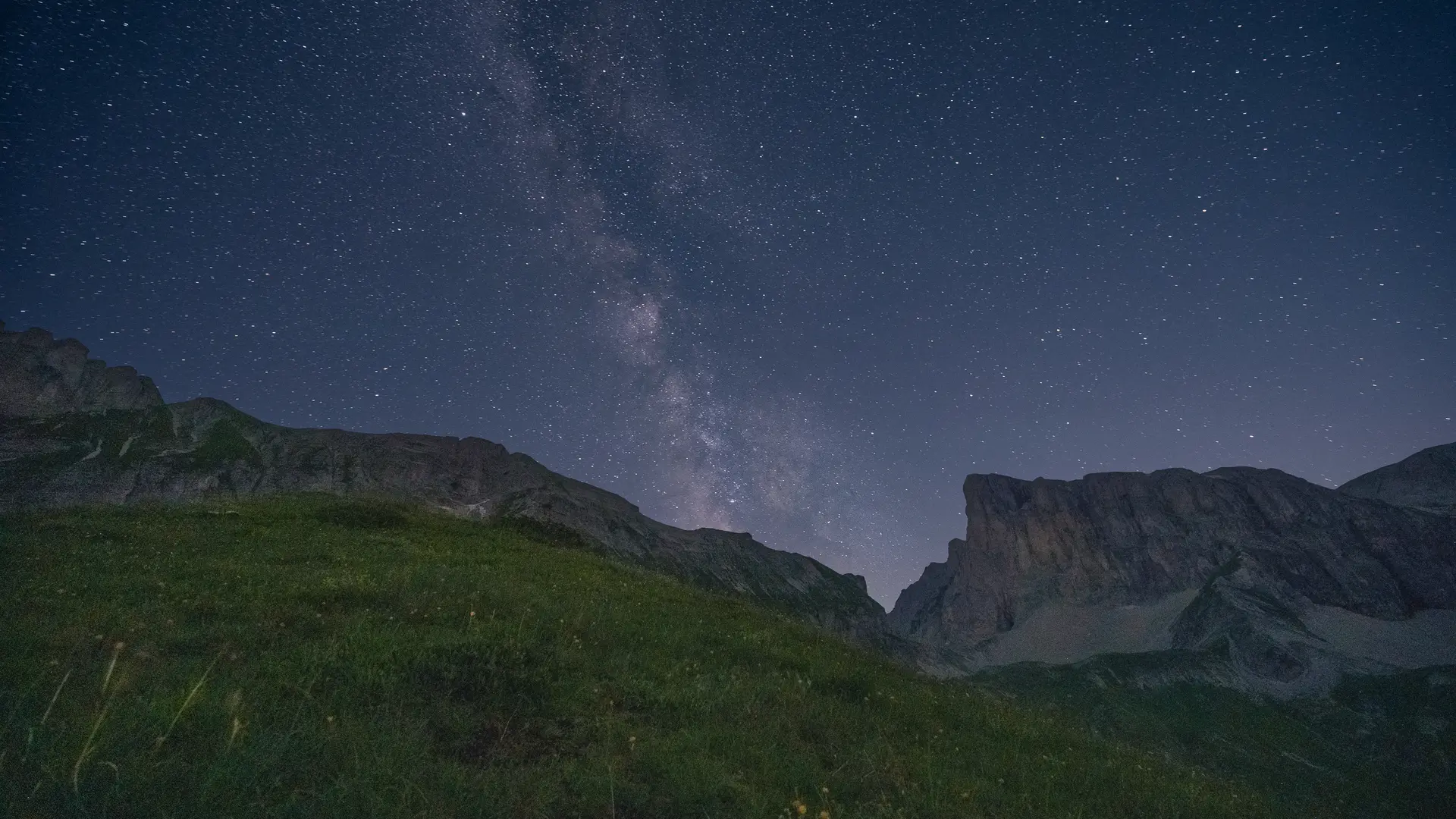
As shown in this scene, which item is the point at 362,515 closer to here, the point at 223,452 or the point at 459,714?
→ the point at 459,714

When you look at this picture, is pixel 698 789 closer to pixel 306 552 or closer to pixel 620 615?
pixel 620 615

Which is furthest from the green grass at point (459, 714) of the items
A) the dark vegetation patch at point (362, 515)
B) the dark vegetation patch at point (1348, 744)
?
the dark vegetation patch at point (1348, 744)

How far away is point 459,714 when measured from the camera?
24.6ft

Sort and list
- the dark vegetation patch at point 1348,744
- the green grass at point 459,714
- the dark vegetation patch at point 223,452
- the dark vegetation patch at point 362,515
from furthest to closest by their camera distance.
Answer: the dark vegetation patch at point 223,452
the dark vegetation patch at point 1348,744
the dark vegetation patch at point 362,515
the green grass at point 459,714

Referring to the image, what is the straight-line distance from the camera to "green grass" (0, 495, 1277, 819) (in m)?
5.60

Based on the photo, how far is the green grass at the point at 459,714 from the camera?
560 cm

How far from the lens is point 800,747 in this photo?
7.95 metres

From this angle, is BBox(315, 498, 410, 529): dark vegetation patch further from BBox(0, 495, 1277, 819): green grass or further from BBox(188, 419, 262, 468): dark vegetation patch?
BBox(188, 419, 262, 468): dark vegetation patch

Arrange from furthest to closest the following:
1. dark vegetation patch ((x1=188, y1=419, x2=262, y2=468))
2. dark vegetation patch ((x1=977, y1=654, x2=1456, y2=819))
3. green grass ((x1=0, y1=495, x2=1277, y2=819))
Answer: dark vegetation patch ((x1=188, y1=419, x2=262, y2=468)), dark vegetation patch ((x1=977, y1=654, x2=1456, y2=819)), green grass ((x1=0, y1=495, x2=1277, y2=819))

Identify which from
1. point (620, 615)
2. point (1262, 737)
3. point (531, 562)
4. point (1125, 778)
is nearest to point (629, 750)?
point (620, 615)

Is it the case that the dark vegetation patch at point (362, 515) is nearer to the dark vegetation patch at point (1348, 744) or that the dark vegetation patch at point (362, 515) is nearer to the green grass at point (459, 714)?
the green grass at point (459, 714)

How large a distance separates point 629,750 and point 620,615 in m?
5.75

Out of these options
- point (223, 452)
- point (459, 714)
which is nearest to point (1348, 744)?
point (459, 714)

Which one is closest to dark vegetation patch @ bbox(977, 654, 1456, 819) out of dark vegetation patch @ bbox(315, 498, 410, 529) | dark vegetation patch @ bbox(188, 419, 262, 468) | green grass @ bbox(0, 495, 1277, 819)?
dark vegetation patch @ bbox(315, 498, 410, 529)
